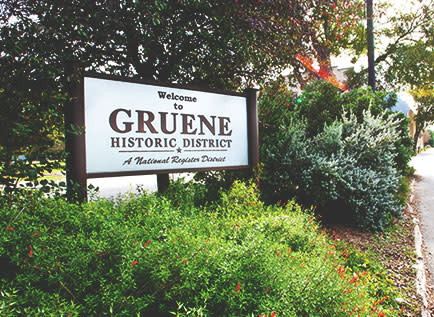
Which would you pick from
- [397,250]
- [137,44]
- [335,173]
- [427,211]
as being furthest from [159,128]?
[427,211]

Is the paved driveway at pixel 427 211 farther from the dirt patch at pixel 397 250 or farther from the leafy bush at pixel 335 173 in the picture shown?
the leafy bush at pixel 335 173

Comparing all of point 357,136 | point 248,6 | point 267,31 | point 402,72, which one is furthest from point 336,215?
point 402,72

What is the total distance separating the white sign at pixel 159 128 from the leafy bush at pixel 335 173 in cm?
104

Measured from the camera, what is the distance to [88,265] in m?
1.84

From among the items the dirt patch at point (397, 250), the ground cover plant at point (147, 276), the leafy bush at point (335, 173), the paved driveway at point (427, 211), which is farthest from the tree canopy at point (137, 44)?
the paved driveway at point (427, 211)

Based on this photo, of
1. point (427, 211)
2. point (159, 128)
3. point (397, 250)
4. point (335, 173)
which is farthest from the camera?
point (427, 211)

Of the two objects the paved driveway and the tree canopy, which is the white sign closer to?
the tree canopy

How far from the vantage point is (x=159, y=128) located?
378cm

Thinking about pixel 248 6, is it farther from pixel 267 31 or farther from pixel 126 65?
pixel 126 65

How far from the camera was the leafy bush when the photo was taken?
5.29 m

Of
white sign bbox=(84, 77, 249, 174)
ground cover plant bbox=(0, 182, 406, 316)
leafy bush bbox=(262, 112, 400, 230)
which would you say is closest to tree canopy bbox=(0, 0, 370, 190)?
white sign bbox=(84, 77, 249, 174)

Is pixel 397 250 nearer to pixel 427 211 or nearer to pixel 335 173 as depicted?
pixel 335 173

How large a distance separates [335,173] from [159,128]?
10.6 ft

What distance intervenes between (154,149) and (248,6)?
248 centimetres
